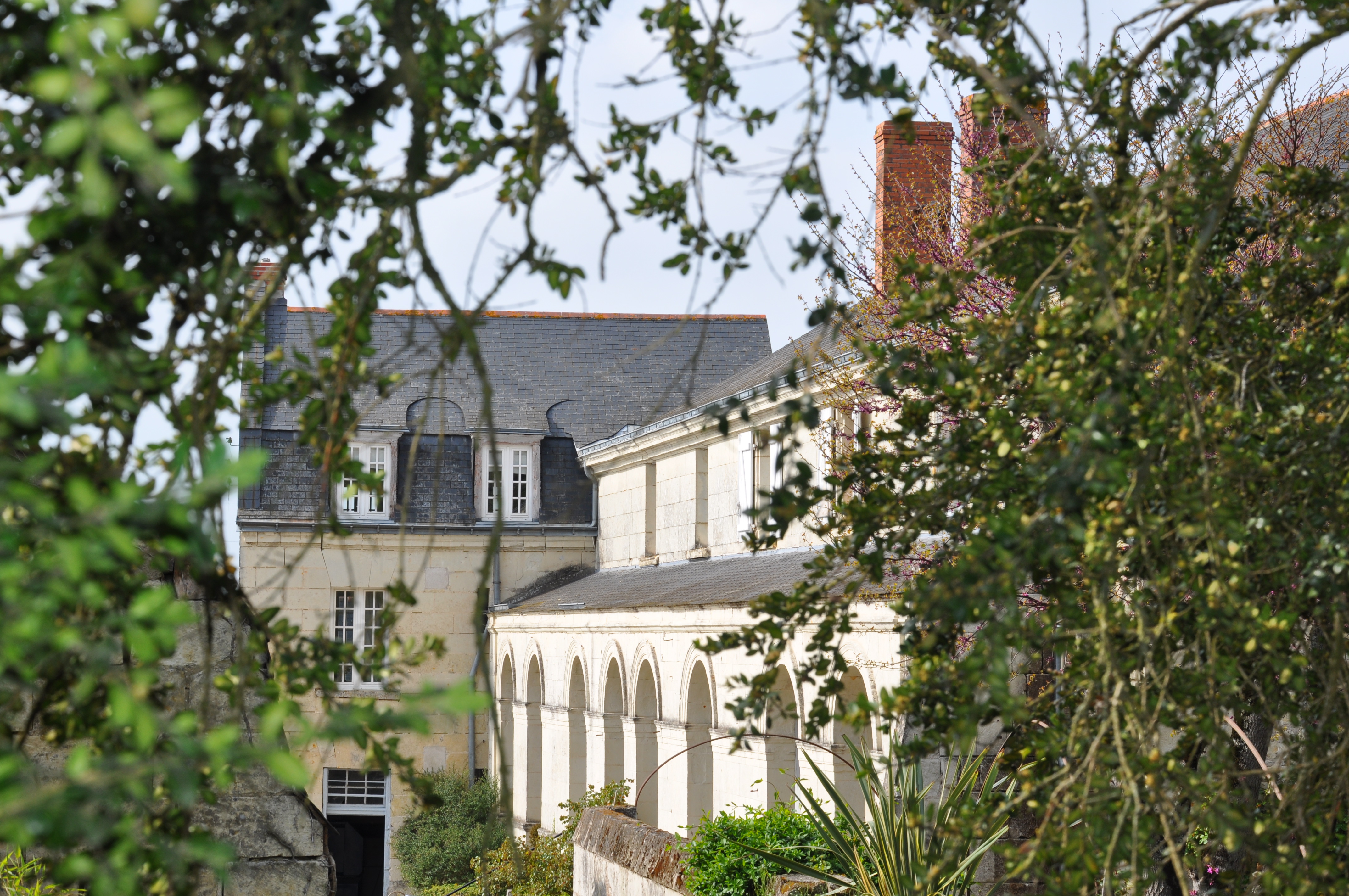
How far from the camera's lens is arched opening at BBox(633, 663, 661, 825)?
1598 centimetres

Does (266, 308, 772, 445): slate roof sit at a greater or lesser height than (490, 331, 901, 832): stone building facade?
greater

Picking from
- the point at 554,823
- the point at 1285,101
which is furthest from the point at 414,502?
the point at 1285,101

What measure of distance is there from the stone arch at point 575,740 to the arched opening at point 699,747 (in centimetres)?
383

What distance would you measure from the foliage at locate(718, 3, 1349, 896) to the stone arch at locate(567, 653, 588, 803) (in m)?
15.4

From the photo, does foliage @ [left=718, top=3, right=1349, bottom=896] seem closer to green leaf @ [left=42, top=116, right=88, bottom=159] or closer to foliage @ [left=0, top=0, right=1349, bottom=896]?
foliage @ [left=0, top=0, right=1349, bottom=896]

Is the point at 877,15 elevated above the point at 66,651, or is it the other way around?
the point at 877,15

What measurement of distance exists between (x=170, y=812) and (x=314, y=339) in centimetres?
82

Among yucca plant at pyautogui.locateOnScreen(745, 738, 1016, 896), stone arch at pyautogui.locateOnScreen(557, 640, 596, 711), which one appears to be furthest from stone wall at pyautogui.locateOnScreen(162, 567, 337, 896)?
stone arch at pyautogui.locateOnScreen(557, 640, 596, 711)

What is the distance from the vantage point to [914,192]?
10.9m

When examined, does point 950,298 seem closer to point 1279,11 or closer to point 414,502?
point 1279,11

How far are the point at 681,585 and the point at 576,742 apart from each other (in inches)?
153

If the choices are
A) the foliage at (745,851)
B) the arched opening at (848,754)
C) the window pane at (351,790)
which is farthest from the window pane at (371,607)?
the foliage at (745,851)

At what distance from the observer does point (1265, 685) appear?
270 centimetres

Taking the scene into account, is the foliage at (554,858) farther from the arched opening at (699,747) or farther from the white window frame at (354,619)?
the white window frame at (354,619)
